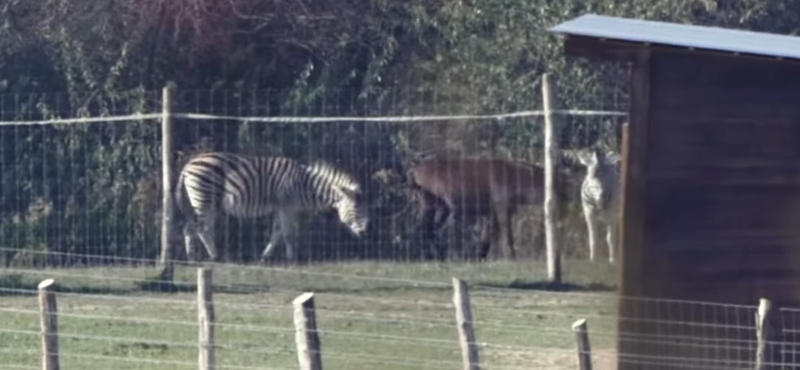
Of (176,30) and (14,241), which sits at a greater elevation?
(176,30)

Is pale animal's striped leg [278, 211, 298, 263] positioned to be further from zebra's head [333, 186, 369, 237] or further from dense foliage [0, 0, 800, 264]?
zebra's head [333, 186, 369, 237]

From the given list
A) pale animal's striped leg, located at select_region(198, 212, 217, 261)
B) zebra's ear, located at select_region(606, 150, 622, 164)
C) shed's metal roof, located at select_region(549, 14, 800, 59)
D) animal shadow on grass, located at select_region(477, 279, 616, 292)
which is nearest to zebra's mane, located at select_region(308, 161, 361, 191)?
pale animal's striped leg, located at select_region(198, 212, 217, 261)

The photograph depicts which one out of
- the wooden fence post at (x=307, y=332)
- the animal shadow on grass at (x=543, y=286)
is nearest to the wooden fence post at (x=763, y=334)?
the wooden fence post at (x=307, y=332)

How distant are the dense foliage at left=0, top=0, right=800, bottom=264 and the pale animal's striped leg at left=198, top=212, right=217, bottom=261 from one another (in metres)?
0.39

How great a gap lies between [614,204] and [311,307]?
9522mm

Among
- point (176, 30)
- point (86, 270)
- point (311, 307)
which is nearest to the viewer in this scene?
point (311, 307)

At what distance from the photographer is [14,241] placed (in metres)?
18.9

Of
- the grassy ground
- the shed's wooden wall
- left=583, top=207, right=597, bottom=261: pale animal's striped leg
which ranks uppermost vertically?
the shed's wooden wall

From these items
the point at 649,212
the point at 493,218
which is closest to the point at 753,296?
the point at 649,212

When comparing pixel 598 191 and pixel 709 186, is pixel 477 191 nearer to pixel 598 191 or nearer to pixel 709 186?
pixel 598 191

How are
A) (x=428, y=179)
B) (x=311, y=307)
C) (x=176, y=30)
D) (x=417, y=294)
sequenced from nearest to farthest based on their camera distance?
(x=311, y=307), (x=417, y=294), (x=428, y=179), (x=176, y=30)

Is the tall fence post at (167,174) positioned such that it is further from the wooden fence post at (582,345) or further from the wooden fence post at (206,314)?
the wooden fence post at (582,345)

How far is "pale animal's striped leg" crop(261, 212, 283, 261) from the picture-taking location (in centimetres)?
1900

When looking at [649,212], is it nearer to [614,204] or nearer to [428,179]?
[614,204]
